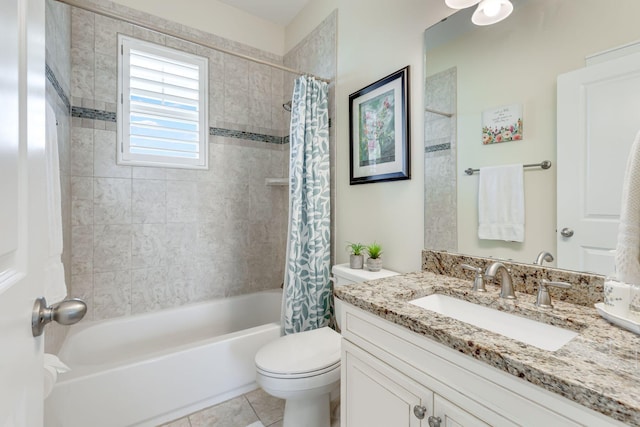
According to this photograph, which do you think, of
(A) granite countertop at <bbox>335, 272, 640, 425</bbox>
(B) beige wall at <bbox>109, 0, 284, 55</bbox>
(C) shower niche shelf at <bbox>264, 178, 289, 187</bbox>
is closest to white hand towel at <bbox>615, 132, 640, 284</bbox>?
(A) granite countertop at <bbox>335, 272, 640, 425</bbox>

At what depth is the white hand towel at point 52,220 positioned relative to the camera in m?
1.15

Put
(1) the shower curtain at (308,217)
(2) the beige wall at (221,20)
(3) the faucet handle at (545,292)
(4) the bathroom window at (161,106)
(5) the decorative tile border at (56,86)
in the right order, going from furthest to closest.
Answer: (2) the beige wall at (221,20) < (4) the bathroom window at (161,106) < (1) the shower curtain at (308,217) < (5) the decorative tile border at (56,86) < (3) the faucet handle at (545,292)

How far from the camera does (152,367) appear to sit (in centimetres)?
148

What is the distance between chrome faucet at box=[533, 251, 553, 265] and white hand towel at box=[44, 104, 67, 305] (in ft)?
6.17

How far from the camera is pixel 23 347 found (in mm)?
479

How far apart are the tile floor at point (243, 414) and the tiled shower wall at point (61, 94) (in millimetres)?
814

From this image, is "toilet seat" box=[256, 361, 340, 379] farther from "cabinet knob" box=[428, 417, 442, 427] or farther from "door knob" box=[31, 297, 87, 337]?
"door knob" box=[31, 297, 87, 337]

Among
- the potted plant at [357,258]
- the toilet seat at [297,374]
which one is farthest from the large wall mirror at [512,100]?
the toilet seat at [297,374]

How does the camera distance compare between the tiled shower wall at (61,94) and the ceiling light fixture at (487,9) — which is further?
the tiled shower wall at (61,94)

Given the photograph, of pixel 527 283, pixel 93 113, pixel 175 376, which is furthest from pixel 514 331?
pixel 93 113

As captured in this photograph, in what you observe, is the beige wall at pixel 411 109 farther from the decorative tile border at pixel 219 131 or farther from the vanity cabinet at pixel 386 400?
the decorative tile border at pixel 219 131

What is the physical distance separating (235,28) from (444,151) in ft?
7.06

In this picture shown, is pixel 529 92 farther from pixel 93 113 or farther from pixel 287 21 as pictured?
pixel 93 113

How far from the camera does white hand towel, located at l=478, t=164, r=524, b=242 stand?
3.72 feet
